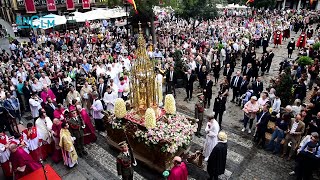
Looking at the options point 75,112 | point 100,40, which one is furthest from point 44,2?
point 75,112

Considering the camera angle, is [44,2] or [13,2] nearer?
[13,2]

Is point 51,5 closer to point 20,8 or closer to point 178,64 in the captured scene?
point 20,8

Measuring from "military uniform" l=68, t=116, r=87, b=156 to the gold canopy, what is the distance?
209 centimetres

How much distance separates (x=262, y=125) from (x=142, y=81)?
15.4 ft

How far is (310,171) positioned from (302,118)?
2.17 m

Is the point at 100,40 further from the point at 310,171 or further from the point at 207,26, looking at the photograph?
the point at 310,171

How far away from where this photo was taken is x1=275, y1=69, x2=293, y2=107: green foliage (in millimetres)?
10430

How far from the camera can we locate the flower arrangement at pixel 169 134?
25.0 feet

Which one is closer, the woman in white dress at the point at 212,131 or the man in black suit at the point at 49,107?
the woman in white dress at the point at 212,131

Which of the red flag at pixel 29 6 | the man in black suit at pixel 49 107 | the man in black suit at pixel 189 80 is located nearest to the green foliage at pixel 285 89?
the man in black suit at pixel 189 80

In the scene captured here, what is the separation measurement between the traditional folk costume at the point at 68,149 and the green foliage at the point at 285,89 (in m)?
8.61

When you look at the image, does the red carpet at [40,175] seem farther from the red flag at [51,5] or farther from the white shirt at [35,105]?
the red flag at [51,5]

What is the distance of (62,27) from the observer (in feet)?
105

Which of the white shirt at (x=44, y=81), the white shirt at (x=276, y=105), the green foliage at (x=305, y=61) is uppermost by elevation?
the green foliage at (x=305, y=61)
